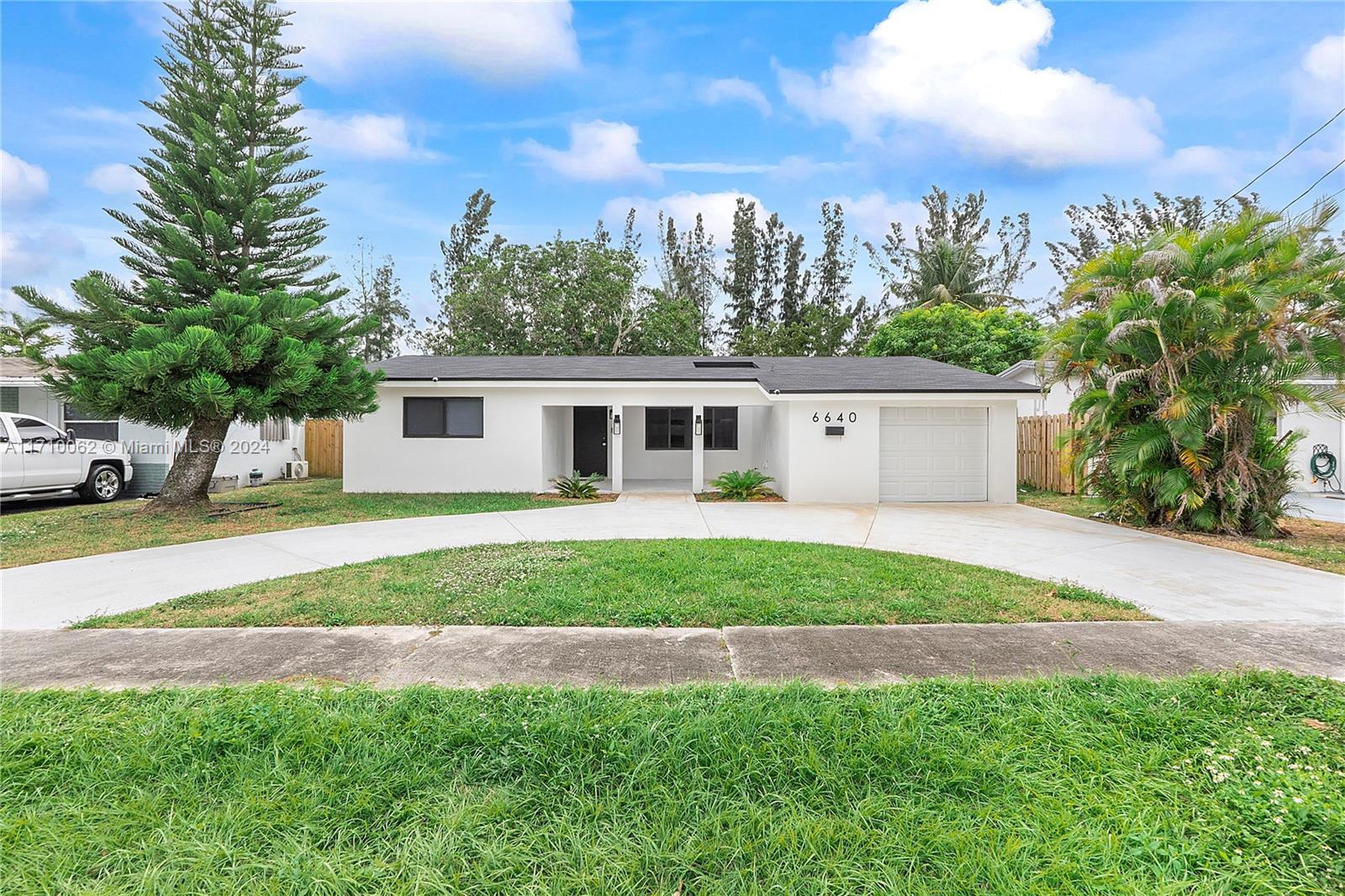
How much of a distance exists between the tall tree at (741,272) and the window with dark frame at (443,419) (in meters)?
21.8

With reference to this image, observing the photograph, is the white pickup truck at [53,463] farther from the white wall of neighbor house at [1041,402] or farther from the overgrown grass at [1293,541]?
the white wall of neighbor house at [1041,402]

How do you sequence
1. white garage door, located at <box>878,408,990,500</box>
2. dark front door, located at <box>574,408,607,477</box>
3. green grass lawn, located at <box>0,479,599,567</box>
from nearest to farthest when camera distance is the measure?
1. green grass lawn, located at <box>0,479,599,567</box>
2. white garage door, located at <box>878,408,990,500</box>
3. dark front door, located at <box>574,408,607,477</box>

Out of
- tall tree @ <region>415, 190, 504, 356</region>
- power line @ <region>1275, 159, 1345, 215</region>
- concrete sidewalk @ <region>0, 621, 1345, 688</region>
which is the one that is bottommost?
concrete sidewalk @ <region>0, 621, 1345, 688</region>

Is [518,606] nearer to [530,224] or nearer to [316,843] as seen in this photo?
[316,843]

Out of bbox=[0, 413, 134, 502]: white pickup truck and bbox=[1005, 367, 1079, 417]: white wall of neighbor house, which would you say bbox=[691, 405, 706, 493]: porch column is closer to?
bbox=[1005, 367, 1079, 417]: white wall of neighbor house

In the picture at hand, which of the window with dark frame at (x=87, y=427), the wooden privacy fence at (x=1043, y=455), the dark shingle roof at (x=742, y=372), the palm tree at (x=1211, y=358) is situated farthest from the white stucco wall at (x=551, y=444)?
the window with dark frame at (x=87, y=427)

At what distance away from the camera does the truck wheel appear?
11008 millimetres

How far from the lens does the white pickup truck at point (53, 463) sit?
32.1ft

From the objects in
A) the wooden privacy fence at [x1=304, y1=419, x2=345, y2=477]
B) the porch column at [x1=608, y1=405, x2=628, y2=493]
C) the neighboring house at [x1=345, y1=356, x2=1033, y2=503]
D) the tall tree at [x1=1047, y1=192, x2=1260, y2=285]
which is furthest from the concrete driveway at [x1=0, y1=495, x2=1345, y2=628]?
the tall tree at [x1=1047, y1=192, x2=1260, y2=285]

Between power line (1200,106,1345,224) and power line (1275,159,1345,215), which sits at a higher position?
power line (1200,106,1345,224)

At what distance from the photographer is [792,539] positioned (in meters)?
7.57

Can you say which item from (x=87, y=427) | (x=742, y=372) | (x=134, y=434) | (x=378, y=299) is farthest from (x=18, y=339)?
(x=742, y=372)

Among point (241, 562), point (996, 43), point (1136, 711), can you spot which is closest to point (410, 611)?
point (241, 562)

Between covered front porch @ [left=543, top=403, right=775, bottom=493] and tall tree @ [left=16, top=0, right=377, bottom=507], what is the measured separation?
573cm
